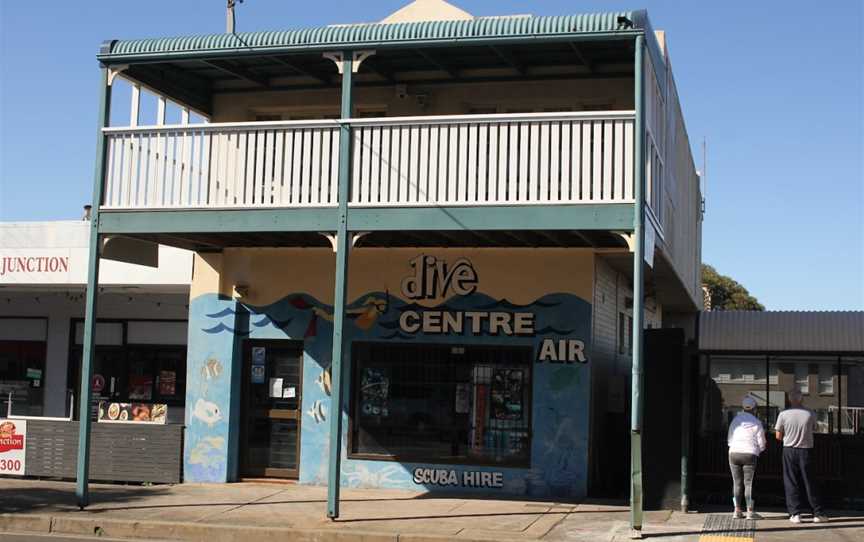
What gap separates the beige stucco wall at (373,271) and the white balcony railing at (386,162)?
163 cm

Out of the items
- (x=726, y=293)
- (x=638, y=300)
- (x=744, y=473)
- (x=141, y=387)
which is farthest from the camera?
(x=726, y=293)

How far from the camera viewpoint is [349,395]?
613 inches

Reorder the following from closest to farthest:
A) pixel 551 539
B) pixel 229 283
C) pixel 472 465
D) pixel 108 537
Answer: pixel 551 539
pixel 108 537
pixel 472 465
pixel 229 283

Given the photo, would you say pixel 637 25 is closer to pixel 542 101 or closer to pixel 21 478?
pixel 542 101

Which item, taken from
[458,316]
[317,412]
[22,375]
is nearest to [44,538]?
[317,412]

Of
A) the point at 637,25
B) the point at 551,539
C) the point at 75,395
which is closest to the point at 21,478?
the point at 75,395

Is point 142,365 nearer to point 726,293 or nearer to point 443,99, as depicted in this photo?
point 443,99

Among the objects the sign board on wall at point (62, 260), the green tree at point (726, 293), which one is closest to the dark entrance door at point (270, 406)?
the sign board on wall at point (62, 260)

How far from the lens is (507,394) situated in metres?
15.0

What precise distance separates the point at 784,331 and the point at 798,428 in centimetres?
661

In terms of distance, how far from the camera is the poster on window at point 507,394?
1496cm

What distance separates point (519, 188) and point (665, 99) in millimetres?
3973

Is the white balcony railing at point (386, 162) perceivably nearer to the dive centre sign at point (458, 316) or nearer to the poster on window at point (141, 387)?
the dive centre sign at point (458, 316)

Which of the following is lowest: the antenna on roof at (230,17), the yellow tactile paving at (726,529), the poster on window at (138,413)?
the yellow tactile paving at (726,529)
